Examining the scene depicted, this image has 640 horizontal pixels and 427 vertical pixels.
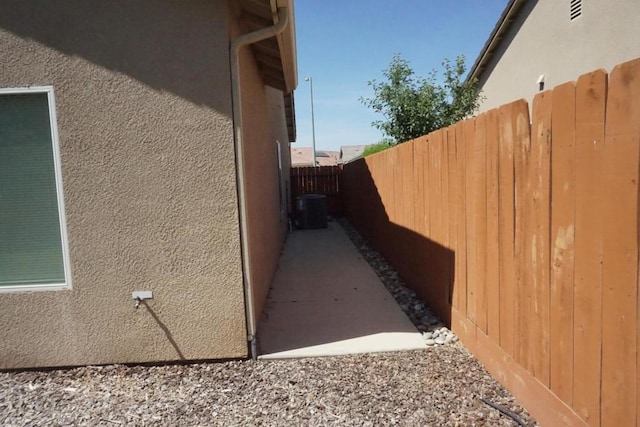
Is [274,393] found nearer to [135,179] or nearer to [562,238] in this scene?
[135,179]

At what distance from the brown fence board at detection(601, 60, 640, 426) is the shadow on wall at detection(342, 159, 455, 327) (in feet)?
7.54

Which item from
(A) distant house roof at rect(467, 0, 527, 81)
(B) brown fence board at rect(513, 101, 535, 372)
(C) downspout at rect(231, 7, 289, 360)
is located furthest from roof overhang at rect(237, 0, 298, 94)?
(A) distant house roof at rect(467, 0, 527, 81)

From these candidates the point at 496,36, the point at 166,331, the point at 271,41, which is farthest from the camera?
the point at 496,36

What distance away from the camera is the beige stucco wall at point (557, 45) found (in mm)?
8602

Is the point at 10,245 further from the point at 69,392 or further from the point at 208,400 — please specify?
the point at 208,400

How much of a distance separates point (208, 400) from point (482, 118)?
3.27 metres

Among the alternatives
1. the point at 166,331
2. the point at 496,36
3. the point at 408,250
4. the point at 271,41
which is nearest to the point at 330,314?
the point at 408,250

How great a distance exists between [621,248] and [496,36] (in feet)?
46.2

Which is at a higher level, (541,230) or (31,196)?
(31,196)

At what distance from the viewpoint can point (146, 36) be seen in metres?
3.73

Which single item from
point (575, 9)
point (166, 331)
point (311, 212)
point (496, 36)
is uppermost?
point (496, 36)

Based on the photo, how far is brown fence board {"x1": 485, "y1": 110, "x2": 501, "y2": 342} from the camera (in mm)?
3371

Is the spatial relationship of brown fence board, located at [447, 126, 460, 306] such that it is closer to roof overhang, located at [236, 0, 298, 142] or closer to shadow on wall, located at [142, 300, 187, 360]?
roof overhang, located at [236, 0, 298, 142]

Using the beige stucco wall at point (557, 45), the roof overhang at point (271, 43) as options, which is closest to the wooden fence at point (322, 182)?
the beige stucco wall at point (557, 45)
